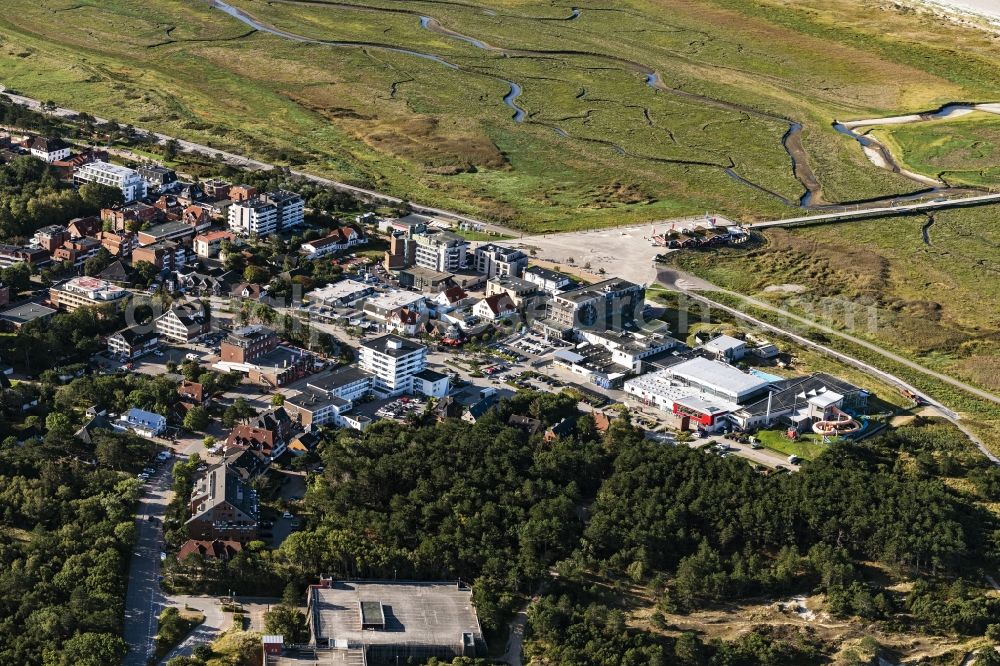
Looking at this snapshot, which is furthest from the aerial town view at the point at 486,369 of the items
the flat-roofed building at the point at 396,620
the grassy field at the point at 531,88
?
the grassy field at the point at 531,88

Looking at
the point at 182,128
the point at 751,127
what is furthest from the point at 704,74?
the point at 182,128

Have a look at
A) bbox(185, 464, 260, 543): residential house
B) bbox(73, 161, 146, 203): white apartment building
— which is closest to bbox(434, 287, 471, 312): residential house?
bbox(185, 464, 260, 543): residential house

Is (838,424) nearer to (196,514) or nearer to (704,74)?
(196,514)

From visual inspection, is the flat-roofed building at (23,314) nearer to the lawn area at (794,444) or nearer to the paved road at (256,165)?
the paved road at (256,165)

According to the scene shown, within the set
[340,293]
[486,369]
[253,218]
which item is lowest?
[486,369]

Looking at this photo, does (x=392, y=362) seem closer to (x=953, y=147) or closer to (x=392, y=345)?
(x=392, y=345)

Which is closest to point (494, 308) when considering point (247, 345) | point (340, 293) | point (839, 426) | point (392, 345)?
point (340, 293)
